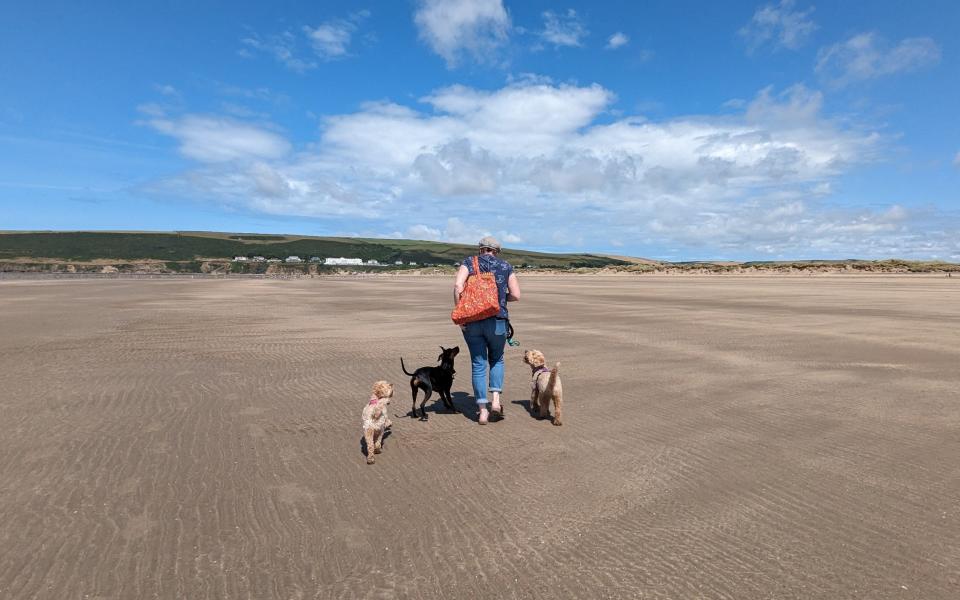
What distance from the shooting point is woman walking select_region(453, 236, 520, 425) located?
6738 mm

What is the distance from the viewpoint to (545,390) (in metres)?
6.85

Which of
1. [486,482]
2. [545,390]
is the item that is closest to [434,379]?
[545,390]

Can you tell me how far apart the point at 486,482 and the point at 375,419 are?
4.64ft

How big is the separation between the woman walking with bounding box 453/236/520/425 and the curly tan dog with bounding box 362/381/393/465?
1.46 meters

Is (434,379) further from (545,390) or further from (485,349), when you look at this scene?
(545,390)

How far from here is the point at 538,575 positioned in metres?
3.44

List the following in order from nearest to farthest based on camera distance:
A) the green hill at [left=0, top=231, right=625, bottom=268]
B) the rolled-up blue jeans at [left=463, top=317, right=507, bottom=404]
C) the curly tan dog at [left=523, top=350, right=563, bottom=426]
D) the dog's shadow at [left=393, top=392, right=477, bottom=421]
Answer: the curly tan dog at [left=523, top=350, right=563, bottom=426] → the rolled-up blue jeans at [left=463, top=317, right=507, bottom=404] → the dog's shadow at [left=393, top=392, right=477, bottom=421] → the green hill at [left=0, top=231, right=625, bottom=268]

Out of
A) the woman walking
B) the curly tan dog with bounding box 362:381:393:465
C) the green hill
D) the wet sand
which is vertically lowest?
the wet sand

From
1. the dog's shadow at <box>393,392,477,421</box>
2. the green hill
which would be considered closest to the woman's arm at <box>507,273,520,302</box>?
the dog's shadow at <box>393,392,477,421</box>

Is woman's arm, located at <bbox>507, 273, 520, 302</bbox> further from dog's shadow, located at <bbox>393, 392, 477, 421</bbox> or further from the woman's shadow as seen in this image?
dog's shadow, located at <bbox>393, 392, 477, 421</bbox>

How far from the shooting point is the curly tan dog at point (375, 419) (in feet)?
17.8

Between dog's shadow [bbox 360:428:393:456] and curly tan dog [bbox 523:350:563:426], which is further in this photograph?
curly tan dog [bbox 523:350:563:426]

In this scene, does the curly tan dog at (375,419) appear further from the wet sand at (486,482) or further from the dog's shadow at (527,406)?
the dog's shadow at (527,406)

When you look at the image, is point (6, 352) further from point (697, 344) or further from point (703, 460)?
point (697, 344)
